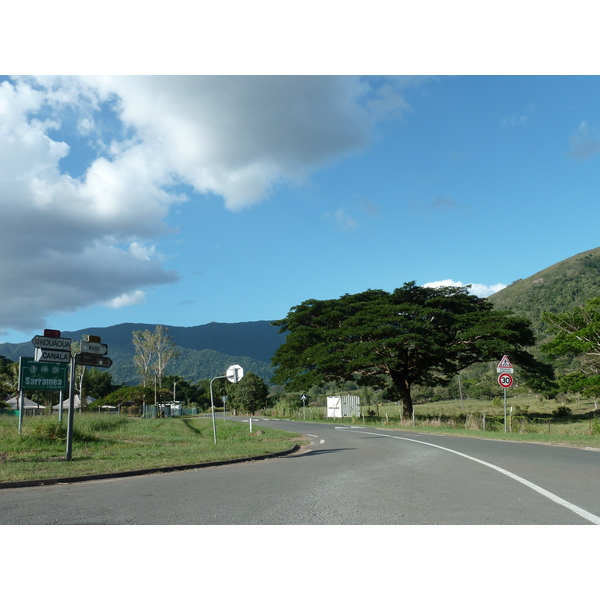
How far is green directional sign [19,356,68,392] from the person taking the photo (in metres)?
18.4

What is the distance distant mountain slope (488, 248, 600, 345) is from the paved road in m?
81.8

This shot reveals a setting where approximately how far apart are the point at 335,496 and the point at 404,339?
31727mm

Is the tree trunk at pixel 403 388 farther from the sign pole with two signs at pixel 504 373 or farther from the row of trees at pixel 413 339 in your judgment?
the sign pole with two signs at pixel 504 373

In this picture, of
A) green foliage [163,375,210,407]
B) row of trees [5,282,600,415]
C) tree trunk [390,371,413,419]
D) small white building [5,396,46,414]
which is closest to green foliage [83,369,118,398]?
green foliage [163,375,210,407]

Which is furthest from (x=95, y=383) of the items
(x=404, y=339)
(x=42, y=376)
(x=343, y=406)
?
(x=42, y=376)

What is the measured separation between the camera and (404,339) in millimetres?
38938

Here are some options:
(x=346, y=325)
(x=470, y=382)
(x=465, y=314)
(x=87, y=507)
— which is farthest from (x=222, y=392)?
(x=87, y=507)

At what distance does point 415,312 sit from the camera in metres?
42.5

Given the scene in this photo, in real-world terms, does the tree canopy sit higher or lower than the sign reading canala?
higher

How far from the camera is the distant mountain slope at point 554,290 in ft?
309

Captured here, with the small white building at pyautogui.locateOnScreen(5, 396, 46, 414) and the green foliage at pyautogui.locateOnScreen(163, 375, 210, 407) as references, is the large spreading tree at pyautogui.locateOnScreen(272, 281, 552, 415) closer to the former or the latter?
the small white building at pyautogui.locateOnScreen(5, 396, 46, 414)

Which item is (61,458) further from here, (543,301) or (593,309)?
(543,301)
